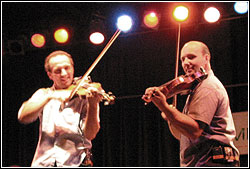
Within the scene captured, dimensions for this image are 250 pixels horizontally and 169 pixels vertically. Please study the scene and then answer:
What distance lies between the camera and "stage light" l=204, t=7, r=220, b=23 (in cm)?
454

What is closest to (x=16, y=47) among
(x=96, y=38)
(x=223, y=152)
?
(x=96, y=38)

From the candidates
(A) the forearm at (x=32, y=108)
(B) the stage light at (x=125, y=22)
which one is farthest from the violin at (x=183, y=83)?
(B) the stage light at (x=125, y=22)

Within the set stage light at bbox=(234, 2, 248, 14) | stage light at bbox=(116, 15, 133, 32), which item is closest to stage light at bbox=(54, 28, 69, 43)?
stage light at bbox=(116, 15, 133, 32)

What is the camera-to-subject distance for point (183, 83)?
312 cm

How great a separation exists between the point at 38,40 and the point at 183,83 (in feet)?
8.29

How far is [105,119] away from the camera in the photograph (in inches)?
223

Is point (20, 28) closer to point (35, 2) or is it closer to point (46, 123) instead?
point (35, 2)

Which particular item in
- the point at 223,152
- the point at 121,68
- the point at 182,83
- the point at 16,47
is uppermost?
the point at 16,47

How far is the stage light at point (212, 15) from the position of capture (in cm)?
454

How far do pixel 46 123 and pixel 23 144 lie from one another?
284 centimetres

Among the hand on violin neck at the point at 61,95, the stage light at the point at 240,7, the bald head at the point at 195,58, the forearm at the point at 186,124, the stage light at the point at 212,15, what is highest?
the stage light at the point at 240,7

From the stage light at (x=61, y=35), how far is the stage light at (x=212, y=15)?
1.59 m

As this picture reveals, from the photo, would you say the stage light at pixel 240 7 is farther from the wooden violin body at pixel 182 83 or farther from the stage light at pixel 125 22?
the wooden violin body at pixel 182 83

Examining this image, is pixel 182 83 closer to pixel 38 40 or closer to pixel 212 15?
pixel 212 15
